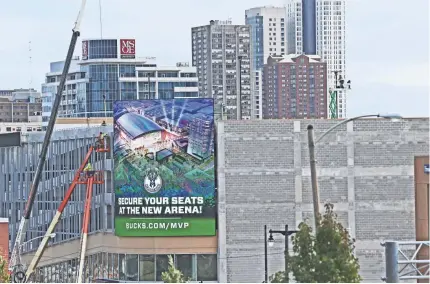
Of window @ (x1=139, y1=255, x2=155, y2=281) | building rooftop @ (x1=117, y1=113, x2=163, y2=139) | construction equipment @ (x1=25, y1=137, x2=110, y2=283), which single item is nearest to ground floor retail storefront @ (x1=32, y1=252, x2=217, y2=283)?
window @ (x1=139, y1=255, x2=155, y2=281)

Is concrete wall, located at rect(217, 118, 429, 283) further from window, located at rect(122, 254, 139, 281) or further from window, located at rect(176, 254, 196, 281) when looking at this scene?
window, located at rect(122, 254, 139, 281)

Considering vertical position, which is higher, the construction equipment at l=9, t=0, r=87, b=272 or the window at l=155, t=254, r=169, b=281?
the construction equipment at l=9, t=0, r=87, b=272

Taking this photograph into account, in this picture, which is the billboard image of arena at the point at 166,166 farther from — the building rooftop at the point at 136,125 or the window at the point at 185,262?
the window at the point at 185,262

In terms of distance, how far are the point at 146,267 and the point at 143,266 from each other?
31 cm

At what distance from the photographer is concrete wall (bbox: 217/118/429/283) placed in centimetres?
8438

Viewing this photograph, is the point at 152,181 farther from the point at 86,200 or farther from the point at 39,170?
the point at 39,170

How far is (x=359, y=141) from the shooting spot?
84562 millimetres

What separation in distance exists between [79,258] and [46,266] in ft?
18.9

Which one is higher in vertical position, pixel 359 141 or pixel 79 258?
pixel 359 141

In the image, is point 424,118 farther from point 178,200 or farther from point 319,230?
point 319,230

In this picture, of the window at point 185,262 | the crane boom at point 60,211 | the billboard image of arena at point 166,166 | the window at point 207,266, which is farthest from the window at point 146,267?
the crane boom at point 60,211

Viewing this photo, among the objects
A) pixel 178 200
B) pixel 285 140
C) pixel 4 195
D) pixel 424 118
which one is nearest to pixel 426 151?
pixel 424 118

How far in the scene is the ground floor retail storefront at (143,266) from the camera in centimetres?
8600

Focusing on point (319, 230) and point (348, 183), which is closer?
point (319, 230)
